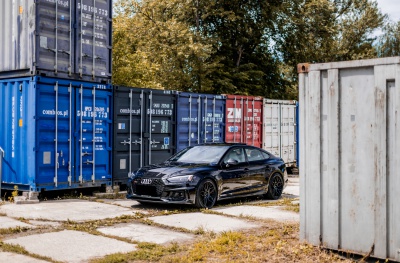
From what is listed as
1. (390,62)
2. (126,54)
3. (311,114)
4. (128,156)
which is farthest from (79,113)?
(126,54)

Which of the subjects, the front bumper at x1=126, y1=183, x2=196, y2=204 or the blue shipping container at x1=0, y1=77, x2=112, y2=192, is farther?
the blue shipping container at x1=0, y1=77, x2=112, y2=192

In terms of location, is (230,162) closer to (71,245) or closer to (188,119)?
(188,119)

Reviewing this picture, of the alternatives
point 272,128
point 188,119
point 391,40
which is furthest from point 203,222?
point 391,40

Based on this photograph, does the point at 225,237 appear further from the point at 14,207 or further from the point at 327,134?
the point at 14,207

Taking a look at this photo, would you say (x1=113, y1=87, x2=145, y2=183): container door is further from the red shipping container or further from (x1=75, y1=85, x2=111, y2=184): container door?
the red shipping container

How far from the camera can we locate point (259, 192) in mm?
13836

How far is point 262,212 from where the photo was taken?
37.6 ft

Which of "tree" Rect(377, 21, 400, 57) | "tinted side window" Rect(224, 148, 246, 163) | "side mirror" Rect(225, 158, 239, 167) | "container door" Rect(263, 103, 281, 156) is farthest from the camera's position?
"tree" Rect(377, 21, 400, 57)

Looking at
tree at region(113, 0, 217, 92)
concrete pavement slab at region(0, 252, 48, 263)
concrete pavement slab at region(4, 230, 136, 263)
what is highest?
tree at region(113, 0, 217, 92)

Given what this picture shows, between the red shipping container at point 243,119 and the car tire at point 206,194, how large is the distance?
722 cm

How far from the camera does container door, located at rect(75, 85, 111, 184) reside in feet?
45.7

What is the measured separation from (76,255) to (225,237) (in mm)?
2165

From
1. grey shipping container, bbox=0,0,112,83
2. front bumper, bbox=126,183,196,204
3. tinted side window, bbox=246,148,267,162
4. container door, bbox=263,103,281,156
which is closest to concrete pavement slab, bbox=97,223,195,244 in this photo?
front bumper, bbox=126,183,196,204

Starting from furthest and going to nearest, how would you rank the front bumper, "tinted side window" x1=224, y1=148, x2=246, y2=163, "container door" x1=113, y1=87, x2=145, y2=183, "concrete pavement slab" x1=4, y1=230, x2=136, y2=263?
"container door" x1=113, y1=87, x2=145, y2=183
"tinted side window" x1=224, y1=148, x2=246, y2=163
the front bumper
"concrete pavement slab" x1=4, y1=230, x2=136, y2=263
